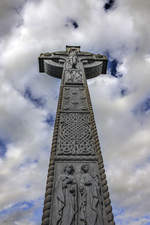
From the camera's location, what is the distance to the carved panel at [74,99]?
5496 millimetres

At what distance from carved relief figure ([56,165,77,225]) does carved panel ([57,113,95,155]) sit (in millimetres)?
489

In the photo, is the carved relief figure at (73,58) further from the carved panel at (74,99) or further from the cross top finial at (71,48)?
the carved panel at (74,99)

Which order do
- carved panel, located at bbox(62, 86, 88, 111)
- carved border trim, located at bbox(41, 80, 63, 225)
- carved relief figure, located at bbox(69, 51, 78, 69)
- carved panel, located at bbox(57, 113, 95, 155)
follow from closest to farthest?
carved border trim, located at bbox(41, 80, 63, 225) → carved panel, located at bbox(57, 113, 95, 155) → carved panel, located at bbox(62, 86, 88, 111) → carved relief figure, located at bbox(69, 51, 78, 69)

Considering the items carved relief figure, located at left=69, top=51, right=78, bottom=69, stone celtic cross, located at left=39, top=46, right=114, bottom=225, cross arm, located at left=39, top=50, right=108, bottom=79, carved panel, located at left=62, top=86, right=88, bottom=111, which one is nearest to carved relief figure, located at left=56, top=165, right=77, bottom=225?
stone celtic cross, located at left=39, top=46, right=114, bottom=225

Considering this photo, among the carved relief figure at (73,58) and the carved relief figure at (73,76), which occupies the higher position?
the carved relief figure at (73,58)

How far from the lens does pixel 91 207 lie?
3.33 metres

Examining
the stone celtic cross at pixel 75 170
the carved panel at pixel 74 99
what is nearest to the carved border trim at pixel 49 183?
the stone celtic cross at pixel 75 170

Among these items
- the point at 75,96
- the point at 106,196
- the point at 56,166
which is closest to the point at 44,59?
the point at 75,96

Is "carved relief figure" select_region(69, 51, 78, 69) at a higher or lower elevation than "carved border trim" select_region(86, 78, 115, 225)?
higher

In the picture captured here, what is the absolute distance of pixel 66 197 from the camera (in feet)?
11.3

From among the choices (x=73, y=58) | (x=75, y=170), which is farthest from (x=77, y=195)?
(x=73, y=58)

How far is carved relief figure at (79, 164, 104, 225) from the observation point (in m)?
3.19

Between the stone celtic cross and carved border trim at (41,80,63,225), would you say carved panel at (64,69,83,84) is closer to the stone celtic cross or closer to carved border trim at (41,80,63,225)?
the stone celtic cross

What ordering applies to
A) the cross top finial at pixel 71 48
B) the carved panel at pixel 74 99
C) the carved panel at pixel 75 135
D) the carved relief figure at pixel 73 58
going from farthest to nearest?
the cross top finial at pixel 71 48
the carved relief figure at pixel 73 58
the carved panel at pixel 74 99
the carved panel at pixel 75 135
